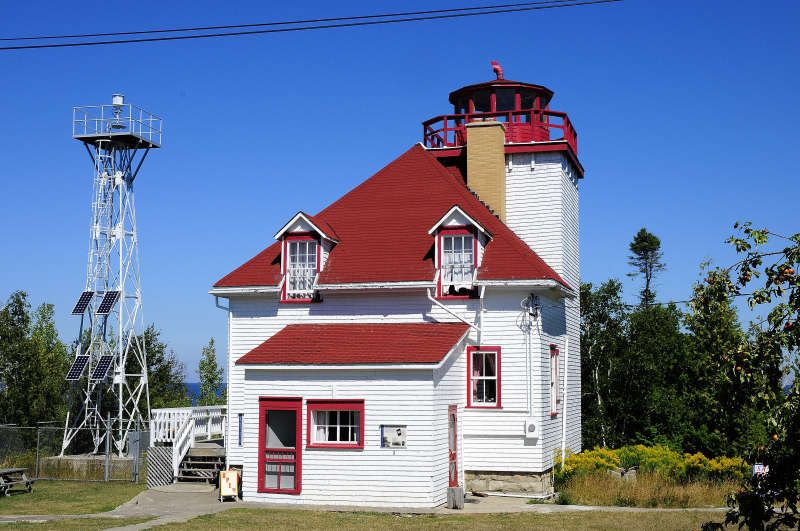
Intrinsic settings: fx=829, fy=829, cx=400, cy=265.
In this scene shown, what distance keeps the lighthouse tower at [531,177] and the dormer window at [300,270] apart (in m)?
5.82

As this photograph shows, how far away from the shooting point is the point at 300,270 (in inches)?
957

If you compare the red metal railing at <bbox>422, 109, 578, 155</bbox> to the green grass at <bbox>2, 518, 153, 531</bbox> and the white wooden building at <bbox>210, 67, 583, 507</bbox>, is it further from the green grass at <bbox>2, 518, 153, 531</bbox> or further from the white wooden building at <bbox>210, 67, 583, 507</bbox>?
the green grass at <bbox>2, 518, 153, 531</bbox>

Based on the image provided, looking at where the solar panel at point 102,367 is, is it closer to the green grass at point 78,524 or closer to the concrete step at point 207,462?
the concrete step at point 207,462

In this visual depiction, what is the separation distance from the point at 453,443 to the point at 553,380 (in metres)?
4.57

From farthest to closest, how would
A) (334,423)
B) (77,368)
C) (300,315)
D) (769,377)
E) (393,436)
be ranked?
1. (77,368)
2. (300,315)
3. (334,423)
4. (393,436)
5. (769,377)

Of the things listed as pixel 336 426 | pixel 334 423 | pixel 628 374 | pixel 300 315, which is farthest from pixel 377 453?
pixel 628 374

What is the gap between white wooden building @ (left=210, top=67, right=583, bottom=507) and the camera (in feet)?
66.9

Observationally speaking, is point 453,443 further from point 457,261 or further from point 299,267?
point 299,267

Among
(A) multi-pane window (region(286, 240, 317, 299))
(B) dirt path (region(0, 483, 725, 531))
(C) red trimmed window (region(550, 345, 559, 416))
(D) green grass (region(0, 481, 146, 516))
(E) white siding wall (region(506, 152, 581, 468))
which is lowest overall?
(D) green grass (region(0, 481, 146, 516))

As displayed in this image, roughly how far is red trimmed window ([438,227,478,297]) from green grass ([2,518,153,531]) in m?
9.82

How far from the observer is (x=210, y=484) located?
24484 millimetres

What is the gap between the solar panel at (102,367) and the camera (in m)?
30.9

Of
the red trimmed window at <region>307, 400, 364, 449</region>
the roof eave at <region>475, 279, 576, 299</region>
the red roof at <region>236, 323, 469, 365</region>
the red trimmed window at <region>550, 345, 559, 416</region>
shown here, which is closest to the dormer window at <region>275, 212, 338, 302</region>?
the red roof at <region>236, 323, 469, 365</region>

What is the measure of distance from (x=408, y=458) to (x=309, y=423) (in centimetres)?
271
